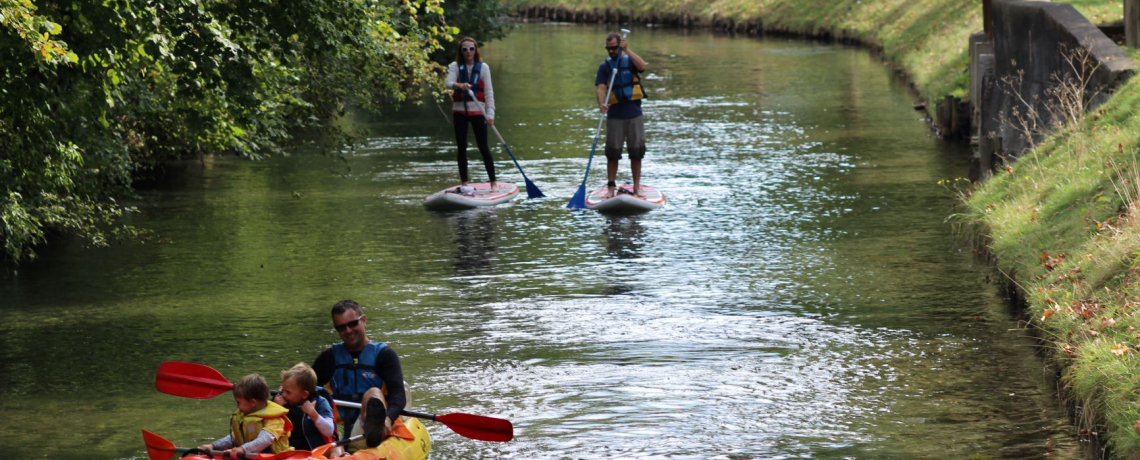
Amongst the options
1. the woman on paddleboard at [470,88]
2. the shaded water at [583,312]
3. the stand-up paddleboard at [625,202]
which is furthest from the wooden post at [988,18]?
the woman on paddleboard at [470,88]

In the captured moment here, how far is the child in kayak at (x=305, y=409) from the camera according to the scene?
7711 millimetres

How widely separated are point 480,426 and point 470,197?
10.8 metres

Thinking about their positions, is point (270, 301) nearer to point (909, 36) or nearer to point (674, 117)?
point (674, 117)

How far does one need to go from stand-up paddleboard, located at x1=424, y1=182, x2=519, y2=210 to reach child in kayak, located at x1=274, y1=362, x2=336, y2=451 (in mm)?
10911

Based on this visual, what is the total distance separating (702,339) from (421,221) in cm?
693

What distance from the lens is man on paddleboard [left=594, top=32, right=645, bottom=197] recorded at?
57.5 ft

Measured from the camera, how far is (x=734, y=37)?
194 ft

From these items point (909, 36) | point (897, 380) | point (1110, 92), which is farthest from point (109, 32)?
point (909, 36)

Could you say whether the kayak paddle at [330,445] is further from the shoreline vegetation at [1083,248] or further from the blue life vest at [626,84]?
the blue life vest at [626,84]

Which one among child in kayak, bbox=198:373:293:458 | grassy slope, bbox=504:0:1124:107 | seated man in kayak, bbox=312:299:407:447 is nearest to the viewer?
child in kayak, bbox=198:373:293:458

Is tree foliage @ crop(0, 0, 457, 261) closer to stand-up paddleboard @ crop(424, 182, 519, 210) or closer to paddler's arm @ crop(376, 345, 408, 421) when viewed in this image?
paddler's arm @ crop(376, 345, 408, 421)

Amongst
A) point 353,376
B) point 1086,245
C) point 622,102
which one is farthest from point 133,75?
point 1086,245

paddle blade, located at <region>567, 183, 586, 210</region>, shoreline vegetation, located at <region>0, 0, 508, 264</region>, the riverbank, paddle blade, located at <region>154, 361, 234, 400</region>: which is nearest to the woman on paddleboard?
paddle blade, located at <region>567, 183, 586, 210</region>

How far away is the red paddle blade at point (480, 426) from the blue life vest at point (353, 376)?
0.45 metres
